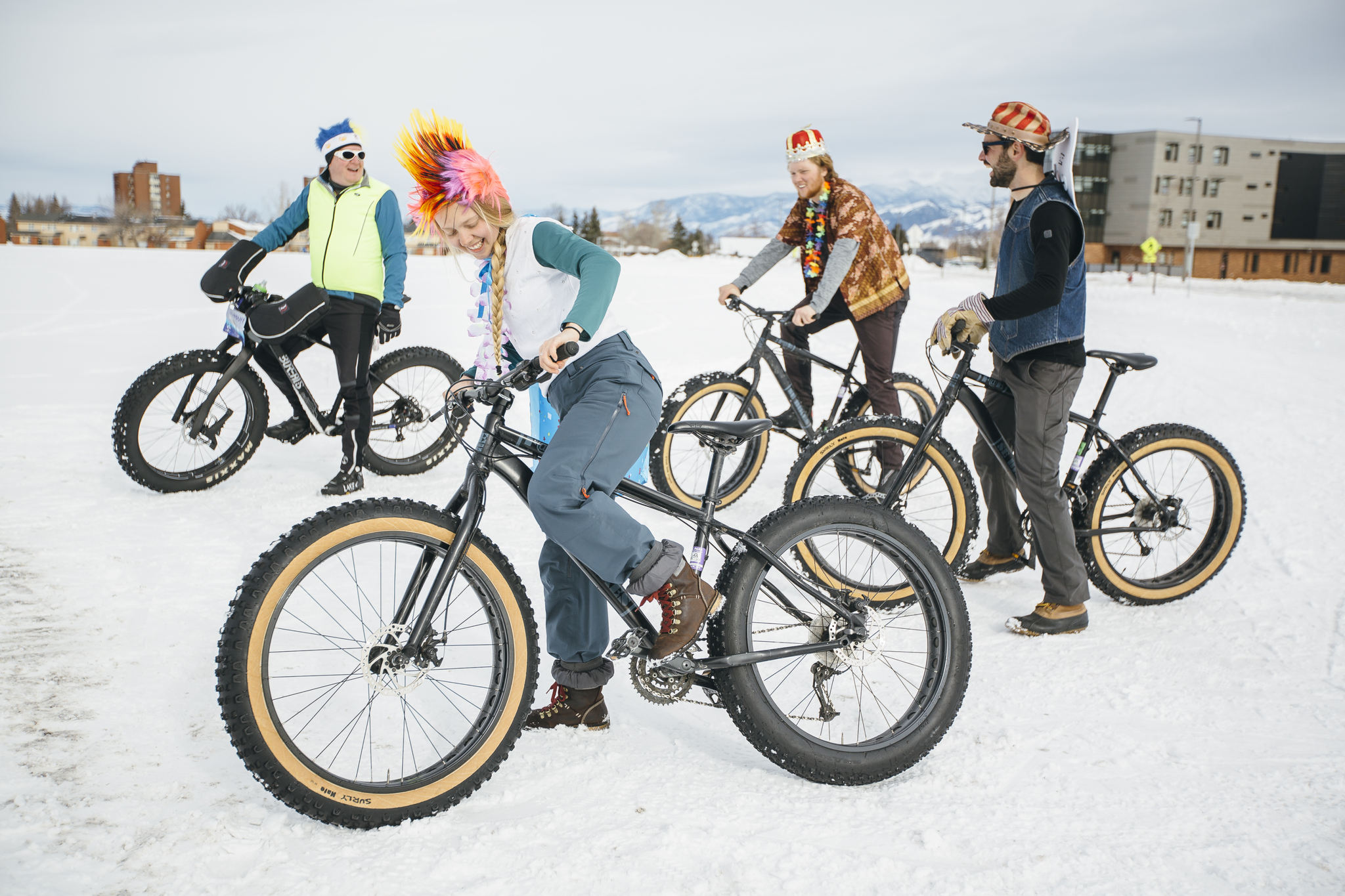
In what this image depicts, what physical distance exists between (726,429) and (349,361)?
384cm

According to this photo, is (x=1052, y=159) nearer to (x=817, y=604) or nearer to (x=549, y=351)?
(x=817, y=604)

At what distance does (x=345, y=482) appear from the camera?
5.63 metres

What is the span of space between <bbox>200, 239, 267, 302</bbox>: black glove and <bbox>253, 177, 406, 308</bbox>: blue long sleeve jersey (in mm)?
117

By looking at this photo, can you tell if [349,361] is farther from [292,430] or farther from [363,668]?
[363,668]

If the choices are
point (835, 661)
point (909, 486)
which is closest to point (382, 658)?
point (835, 661)

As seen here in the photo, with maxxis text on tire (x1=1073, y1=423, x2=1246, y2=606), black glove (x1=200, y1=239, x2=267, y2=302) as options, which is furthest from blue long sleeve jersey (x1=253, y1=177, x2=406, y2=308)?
maxxis text on tire (x1=1073, y1=423, x2=1246, y2=606)

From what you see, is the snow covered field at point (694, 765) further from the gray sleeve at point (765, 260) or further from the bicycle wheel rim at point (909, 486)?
the gray sleeve at point (765, 260)

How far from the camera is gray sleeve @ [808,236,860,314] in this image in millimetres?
5379

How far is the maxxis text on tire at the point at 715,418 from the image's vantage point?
5.37m

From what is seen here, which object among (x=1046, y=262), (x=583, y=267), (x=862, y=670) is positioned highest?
(x=1046, y=262)

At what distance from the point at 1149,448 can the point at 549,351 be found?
3199 mm

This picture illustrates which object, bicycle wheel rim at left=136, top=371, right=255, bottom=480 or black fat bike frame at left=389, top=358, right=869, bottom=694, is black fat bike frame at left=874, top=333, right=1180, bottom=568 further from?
bicycle wheel rim at left=136, top=371, right=255, bottom=480

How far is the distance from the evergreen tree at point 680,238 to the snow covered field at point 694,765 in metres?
88.5

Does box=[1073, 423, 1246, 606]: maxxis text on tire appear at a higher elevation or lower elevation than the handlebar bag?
lower
